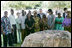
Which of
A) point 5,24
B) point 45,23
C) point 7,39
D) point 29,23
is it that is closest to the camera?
point 5,24

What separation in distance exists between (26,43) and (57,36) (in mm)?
636

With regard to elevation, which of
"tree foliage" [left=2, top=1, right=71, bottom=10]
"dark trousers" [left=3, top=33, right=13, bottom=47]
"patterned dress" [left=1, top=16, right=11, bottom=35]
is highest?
"tree foliage" [left=2, top=1, right=71, bottom=10]

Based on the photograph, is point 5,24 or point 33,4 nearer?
point 5,24

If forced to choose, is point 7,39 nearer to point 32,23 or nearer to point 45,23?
point 32,23

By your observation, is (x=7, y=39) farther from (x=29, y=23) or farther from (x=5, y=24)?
(x=29, y=23)

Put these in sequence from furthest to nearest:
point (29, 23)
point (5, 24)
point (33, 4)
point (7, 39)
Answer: point (33, 4) < point (29, 23) < point (7, 39) < point (5, 24)

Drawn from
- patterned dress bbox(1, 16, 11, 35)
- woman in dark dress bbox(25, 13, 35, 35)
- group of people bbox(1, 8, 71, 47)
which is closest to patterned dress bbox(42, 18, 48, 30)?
group of people bbox(1, 8, 71, 47)

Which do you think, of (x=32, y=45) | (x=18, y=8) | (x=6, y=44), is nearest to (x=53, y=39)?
(x=32, y=45)

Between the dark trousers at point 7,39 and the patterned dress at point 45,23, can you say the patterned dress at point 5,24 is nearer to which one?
the dark trousers at point 7,39

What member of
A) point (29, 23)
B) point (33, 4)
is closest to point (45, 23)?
point (29, 23)

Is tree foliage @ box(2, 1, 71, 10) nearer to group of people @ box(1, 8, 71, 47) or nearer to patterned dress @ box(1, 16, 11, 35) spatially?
group of people @ box(1, 8, 71, 47)

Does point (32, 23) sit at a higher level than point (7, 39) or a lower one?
higher

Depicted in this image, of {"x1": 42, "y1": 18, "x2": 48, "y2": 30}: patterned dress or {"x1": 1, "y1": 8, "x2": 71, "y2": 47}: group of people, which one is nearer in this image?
{"x1": 1, "y1": 8, "x2": 71, "y2": 47}: group of people

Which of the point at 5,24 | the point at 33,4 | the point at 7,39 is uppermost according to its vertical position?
the point at 33,4
